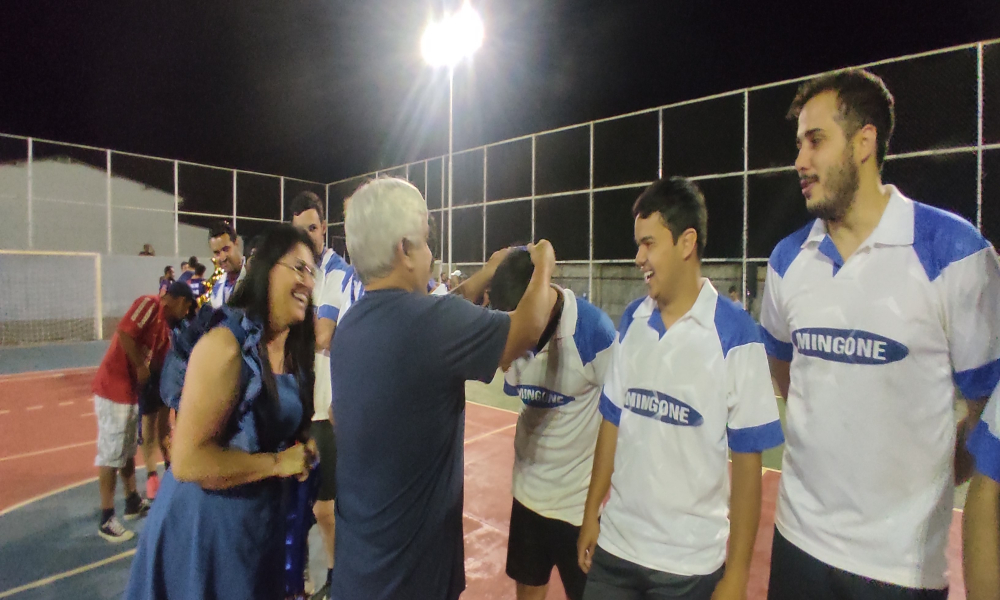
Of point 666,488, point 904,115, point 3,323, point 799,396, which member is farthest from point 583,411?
point 3,323

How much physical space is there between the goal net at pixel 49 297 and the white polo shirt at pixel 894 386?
2048cm

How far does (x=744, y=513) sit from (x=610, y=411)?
0.58 metres

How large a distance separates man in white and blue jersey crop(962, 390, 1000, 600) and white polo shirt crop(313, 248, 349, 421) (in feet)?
10.1

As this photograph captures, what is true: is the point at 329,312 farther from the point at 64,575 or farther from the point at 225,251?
the point at 64,575

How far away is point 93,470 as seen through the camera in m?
5.50

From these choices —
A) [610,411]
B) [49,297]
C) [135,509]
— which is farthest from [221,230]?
[49,297]

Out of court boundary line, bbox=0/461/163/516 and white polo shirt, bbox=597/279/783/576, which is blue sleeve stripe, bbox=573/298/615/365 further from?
court boundary line, bbox=0/461/163/516

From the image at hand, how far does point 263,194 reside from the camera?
22.2 meters

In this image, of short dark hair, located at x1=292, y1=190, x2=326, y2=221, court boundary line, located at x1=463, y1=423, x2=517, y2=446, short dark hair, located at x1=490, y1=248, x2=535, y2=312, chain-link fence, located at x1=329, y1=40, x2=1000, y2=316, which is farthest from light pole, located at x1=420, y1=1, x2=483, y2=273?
short dark hair, located at x1=490, y1=248, x2=535, y2=312

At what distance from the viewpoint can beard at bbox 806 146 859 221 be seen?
169 cm

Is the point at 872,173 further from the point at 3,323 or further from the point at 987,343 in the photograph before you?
the point at 3,323

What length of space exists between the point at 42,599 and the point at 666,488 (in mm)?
4015

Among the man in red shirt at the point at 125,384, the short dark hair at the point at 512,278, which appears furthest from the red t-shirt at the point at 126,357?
the short dark hair at the point at 512,278

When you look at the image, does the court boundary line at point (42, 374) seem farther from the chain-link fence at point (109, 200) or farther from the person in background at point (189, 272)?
the chain-link fence at point (109, 200)
